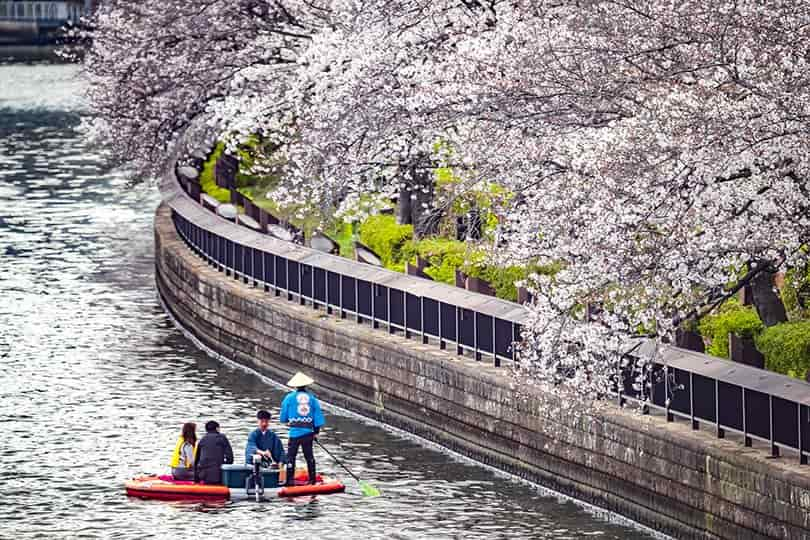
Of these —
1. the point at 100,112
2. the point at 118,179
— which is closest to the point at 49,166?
the point at 118,179

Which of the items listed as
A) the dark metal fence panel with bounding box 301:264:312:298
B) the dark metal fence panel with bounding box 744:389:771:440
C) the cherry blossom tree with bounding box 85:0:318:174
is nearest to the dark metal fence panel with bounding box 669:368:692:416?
the dark metal fence panel with bounding box 744:389:771:440

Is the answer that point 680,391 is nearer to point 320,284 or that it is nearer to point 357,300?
point 357,300

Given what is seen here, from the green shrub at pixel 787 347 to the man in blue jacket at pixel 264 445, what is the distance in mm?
7855

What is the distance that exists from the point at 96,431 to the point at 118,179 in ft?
147

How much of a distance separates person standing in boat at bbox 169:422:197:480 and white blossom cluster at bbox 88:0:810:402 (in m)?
5.58

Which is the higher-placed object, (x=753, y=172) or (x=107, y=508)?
(x=753, y=172)

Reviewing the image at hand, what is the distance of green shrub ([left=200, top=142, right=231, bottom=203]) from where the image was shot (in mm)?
60106

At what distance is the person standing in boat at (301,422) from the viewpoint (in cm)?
3366

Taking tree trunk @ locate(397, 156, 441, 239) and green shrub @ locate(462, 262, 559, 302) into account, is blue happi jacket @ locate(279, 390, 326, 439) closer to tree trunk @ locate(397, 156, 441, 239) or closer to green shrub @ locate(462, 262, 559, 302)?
green shrub @ locate(462, 262, 559, 302)

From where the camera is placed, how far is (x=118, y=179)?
3248 inches

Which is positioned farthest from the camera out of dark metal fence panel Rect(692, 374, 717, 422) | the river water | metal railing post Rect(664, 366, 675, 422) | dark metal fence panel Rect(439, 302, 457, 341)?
dark metal fence panel Rect(439, 302, 457, 341)

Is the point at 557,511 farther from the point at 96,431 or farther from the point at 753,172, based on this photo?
the point at 96,431

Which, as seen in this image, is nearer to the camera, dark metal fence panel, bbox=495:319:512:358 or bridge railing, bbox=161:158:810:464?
bridge railing, bbox=161:158:810:464

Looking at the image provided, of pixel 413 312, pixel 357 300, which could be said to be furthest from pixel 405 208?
pixel 413 312
